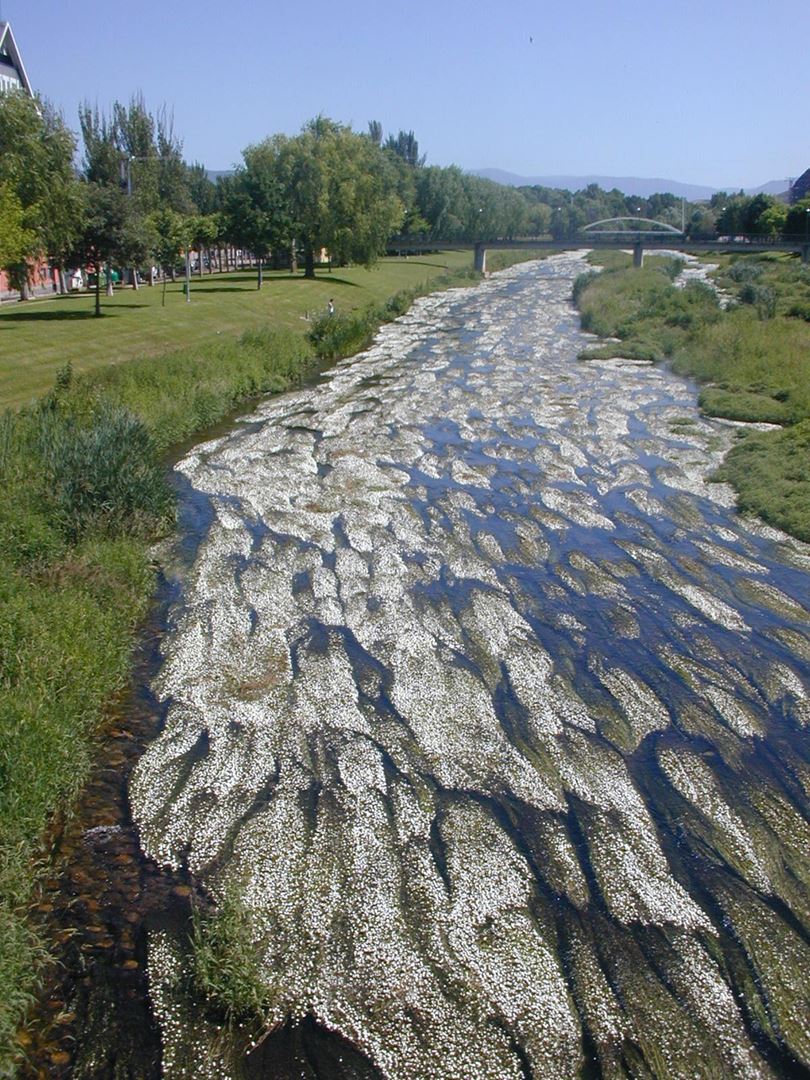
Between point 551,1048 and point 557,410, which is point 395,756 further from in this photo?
point 557,410

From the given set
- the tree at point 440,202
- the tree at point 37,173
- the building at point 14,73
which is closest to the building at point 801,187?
the tree at point 440,202

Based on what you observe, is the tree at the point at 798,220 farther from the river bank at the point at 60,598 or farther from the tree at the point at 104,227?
the river bank at the point at 60,598

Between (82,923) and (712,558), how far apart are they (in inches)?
681

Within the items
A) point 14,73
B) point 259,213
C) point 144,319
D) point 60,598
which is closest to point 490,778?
point 60,598

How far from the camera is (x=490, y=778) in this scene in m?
14.4

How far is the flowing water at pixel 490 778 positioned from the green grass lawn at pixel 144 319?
42.1 ft

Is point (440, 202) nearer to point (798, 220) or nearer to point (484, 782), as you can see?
point (798, 220)

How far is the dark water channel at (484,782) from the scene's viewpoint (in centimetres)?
1009

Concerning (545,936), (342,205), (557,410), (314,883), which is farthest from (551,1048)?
(342,205)

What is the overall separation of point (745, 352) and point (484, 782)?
1586 inches

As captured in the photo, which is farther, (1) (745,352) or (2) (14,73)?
(2) (14,73)

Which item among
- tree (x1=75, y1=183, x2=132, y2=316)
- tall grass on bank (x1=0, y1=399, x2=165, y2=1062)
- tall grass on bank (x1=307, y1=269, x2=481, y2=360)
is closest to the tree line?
tree (x1=75, y1=183, x2=132, y2=316)

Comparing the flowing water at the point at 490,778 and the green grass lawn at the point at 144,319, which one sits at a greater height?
the green grass lawn at the point at 144,319

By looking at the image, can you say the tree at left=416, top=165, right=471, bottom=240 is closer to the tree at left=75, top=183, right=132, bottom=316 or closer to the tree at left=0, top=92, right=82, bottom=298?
the tree at left=75, top=183, right=132, bottom=316
